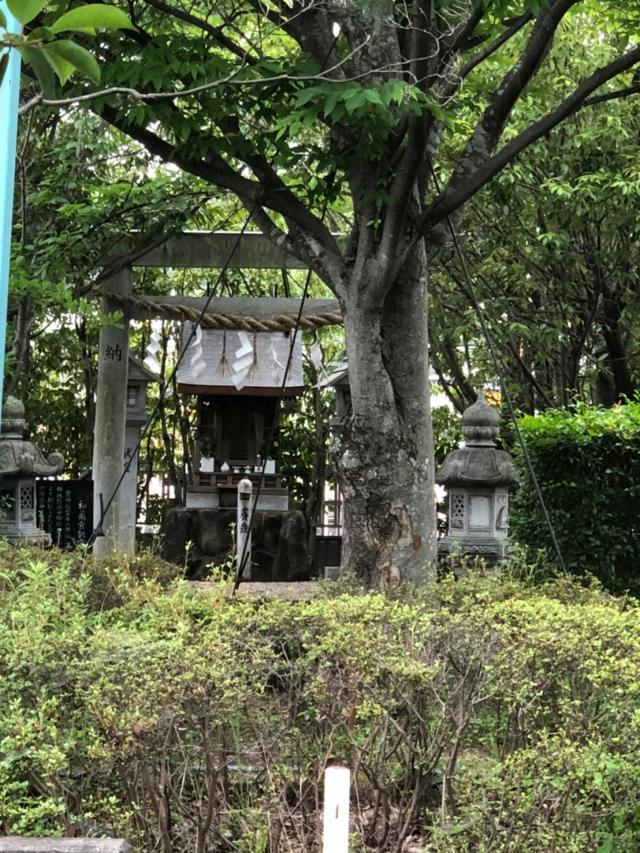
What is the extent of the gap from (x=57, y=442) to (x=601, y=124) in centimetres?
1264

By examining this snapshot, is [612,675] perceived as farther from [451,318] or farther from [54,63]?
[451,318]

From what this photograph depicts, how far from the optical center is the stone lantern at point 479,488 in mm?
8328

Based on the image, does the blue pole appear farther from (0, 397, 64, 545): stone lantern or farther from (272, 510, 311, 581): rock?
(272, 510, 311, 581): rock

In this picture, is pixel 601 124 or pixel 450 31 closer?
pixel 450 31

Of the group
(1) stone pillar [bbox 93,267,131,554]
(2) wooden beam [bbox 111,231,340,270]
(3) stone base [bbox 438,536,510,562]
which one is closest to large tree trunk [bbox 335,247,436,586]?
(3) stone base [bbox 438,536,510,562]

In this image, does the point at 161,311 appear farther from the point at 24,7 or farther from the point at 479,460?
the point at 24,7

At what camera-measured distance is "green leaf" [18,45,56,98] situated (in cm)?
128

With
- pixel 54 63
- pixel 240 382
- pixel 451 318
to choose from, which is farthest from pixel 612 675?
pixel 240 382

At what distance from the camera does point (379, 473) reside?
16.5ft

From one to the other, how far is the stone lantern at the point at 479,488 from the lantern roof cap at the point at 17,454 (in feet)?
12.8

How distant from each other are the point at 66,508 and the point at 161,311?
2.54 m

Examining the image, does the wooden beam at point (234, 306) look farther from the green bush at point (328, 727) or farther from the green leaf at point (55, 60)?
the green leaf at point (55, 60)

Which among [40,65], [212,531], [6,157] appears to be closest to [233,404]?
[212,531]

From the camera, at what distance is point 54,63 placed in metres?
1.32
